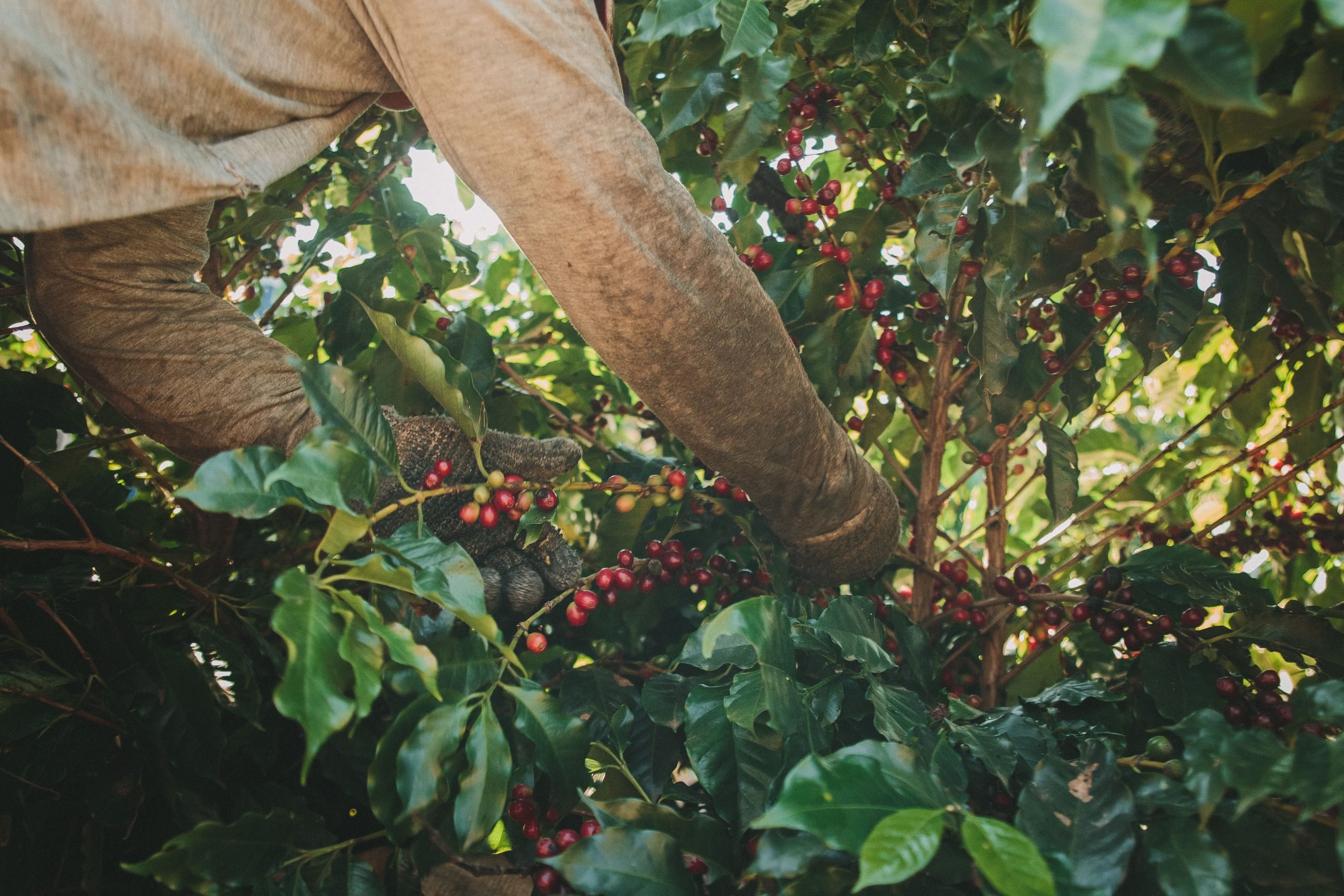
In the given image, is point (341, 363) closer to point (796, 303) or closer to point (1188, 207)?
point (796, 303)

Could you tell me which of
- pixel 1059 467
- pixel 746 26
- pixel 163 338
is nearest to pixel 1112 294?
pixel 1059 467

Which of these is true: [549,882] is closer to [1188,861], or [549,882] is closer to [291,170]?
[1188,861]

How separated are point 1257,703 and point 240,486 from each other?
3.37 ft

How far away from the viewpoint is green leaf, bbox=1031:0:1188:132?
1.54 feet

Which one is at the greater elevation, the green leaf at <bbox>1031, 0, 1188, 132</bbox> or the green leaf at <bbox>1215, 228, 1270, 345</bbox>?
the green leaf at <bbox>1031, 0, 1188, 132</bbox>

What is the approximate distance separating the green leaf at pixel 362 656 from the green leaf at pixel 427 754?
123 mm

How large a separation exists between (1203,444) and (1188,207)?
602 mm

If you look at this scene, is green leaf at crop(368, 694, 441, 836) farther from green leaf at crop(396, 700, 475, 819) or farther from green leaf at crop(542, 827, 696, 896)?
green leaf at crop(542, 827, 696, 896)

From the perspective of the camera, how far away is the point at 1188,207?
1.06m

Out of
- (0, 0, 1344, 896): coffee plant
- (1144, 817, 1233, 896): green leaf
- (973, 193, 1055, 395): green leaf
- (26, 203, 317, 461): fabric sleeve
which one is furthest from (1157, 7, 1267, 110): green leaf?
(26, 203, 317, 461): fabric sleeve

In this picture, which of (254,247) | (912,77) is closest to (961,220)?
(912,77)

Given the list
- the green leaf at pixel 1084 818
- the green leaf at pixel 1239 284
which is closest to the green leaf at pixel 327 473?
the green leaf at pixel 1084 818

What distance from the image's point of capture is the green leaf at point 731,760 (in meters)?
0.89

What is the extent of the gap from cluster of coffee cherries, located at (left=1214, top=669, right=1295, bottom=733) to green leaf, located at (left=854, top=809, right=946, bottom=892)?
1.60 ft
